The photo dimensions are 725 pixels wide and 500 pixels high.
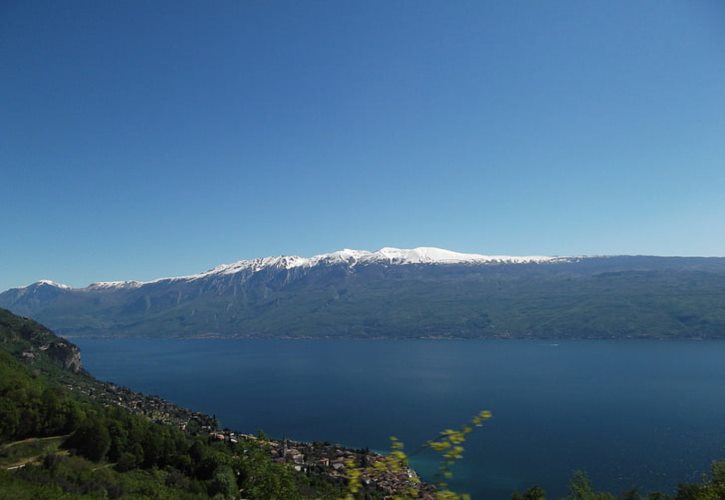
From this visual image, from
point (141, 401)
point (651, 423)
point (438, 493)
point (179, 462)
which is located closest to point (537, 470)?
point (651, 423)

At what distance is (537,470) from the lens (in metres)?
49.0

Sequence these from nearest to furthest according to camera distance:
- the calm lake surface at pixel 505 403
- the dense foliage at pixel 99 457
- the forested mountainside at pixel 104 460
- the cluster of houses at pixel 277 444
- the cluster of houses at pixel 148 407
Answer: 1. the forested mountainside at pixel 104 460
2. the dense foliage at pixel 99 457
3. the cluster of houses at pixel 277 444
4. the calm lake surface at pixel 505 403
5. the cluster of houses at pixel 148 407

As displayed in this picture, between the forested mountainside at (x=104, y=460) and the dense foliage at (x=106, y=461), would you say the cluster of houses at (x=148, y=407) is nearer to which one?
the forested mountainside at (x=104, y=460)

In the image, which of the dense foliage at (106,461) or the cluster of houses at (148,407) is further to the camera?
the cluster of houses at (148,407)

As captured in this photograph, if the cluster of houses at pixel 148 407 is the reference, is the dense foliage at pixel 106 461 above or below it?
above

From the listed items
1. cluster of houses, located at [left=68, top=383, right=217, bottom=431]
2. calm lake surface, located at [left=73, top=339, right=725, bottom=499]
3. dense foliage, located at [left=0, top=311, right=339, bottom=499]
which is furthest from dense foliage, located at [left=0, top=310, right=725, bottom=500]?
cluster of houses, located at [left=68, top=383, right=217, bottom=431]

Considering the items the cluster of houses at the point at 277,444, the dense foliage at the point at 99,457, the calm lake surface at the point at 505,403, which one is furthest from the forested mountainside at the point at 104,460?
the calm lake surface at the point at 505,403

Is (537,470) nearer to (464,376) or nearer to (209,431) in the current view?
(209,431)

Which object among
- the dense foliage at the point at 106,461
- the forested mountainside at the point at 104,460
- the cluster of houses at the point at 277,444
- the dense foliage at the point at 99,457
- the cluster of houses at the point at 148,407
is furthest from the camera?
the cluster of houses at the point at 148,407

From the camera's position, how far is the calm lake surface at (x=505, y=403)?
167 ft

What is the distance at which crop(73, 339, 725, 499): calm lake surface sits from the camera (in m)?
50.8

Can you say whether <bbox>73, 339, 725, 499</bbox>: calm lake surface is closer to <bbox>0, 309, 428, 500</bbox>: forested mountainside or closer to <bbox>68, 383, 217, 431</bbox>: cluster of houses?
<bbox>68, 383, 217, 431</bbox>: cluster of houses

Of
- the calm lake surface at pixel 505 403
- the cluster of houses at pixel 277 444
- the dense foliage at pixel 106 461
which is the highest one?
the dense foliage at pixel 106 461

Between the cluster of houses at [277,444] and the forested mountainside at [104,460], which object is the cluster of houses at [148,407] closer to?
the cluster of houses at [277,444]
